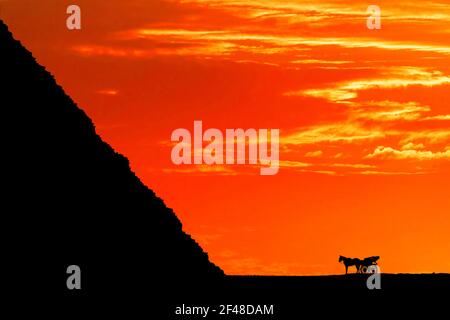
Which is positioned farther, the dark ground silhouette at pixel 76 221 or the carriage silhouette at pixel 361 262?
the carriage silhouette at pixel 361 262

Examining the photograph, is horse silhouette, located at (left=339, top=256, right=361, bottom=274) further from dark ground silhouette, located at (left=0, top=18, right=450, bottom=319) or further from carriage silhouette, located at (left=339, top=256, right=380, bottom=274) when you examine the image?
dark ground silhouette, located at (left=0, top=18, right=450, bottom=319)

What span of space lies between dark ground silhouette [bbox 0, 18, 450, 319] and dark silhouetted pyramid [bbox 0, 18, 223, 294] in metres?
0.05

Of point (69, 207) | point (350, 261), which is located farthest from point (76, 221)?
point (350, 261)

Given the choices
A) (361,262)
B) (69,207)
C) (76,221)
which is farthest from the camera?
(361,262)

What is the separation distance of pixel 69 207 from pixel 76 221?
38.1 inches

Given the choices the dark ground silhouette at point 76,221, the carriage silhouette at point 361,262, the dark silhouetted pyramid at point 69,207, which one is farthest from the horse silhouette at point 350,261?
the dark silhouetted pyramid at point 69,207

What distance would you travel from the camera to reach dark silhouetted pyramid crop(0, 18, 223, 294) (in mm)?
62062

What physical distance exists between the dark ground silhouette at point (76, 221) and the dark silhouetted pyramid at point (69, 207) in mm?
53

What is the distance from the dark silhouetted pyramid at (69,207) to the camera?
62.1 m

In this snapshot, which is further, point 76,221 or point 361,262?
point 361,262

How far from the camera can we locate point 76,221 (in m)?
65.8

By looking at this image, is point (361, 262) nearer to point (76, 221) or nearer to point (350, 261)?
point (350, 261)

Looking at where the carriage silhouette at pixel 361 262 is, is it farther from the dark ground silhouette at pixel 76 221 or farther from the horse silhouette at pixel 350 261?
the dark ground silhouette at pixel 76 221
